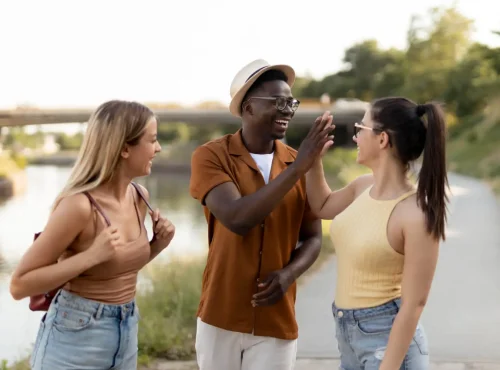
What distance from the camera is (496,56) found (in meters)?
24.2

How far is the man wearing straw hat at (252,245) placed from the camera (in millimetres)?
2715

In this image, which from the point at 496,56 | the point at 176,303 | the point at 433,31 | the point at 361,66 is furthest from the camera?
the point at 361,66

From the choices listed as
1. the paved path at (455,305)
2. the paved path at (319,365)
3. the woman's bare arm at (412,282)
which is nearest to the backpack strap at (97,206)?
the woman's bare arm at (412,282)

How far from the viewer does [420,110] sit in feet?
8.06

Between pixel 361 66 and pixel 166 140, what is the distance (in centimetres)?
2082

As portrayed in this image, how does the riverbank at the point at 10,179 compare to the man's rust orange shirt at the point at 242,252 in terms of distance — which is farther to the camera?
the riverbank at the point at 10,179

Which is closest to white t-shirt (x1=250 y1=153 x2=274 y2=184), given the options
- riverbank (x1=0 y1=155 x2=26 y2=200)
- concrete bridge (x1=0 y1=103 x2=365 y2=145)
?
concrete bridge (x1=0 y1=103 x2=365 y2=145)

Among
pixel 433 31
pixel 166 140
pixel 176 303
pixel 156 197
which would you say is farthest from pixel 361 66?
pixel 176 303

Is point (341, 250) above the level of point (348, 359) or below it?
above

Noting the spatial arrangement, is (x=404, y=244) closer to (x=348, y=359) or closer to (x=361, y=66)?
(x=348, y=359)

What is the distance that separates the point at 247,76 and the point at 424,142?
28.7 inches

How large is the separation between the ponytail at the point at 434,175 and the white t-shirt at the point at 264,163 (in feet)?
2.14

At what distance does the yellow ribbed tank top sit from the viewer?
237 cm

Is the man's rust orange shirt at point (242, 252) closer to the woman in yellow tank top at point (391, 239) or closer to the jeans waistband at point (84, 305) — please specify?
the woman in yellow tank top at point (391, 239)
